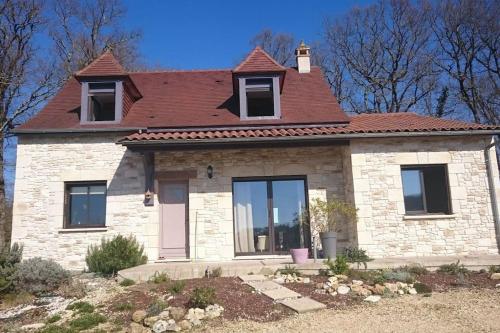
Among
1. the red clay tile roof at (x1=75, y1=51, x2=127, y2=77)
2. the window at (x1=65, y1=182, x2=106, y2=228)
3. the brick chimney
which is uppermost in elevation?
the brick chimney

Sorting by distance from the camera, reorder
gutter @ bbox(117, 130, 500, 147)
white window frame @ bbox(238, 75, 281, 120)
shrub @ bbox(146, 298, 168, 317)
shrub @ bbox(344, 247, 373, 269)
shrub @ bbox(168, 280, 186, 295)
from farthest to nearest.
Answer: white window frame @ bbox(238, 75, 281, 120) → gutter @ bbox(117, 130, 500, 147) → shrub @ bbox(344, 247, 373, 269) → shrub @ bbox(168, 280, 186, 295) → shrub @ bbox(146, 298, 168, 317)

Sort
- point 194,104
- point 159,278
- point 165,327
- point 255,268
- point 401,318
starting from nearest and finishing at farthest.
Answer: point 165,327, point 401,318, point 159,278, point 255,268, point 194,104

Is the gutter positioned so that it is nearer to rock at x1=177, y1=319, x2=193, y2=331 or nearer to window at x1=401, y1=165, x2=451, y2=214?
window at x1=401, y1=165, x2=451, y2=214

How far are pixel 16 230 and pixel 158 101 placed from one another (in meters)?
5.66

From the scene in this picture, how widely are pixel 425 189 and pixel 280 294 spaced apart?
6205 mm

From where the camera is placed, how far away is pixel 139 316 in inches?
251

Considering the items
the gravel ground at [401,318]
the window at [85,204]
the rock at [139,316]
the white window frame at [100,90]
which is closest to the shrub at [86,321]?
Answer: the rock at [139,316]

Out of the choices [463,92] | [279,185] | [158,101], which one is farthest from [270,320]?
[463,92]

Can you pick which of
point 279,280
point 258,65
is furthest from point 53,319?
point 258,65

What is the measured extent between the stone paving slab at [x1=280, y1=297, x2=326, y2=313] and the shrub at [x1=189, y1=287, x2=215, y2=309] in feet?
3.96

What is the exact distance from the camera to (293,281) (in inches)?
333

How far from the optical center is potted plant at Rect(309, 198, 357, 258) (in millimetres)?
10352

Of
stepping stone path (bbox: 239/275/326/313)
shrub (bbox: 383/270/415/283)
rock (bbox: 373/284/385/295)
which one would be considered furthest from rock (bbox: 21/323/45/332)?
shrub (bbox: 383/270/415/283)

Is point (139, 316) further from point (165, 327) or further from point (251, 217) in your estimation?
point (251, 217)
